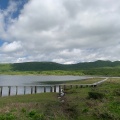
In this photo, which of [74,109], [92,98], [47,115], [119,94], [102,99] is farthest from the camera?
[119,94]

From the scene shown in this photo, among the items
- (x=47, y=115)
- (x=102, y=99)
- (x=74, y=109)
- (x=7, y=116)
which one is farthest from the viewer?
(x=102, y=99)

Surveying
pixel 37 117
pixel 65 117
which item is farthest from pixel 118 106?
pixel 37 117

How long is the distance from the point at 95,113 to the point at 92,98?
1062cm

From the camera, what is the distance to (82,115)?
Result: 25.5 meters

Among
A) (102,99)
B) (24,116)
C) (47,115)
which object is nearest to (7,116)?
(24,116)

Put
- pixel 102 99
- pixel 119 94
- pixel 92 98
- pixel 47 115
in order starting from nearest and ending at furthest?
1. pixel 47 115
2. pixel 102 99
3. pixel 92 98
4. pixel 119 94

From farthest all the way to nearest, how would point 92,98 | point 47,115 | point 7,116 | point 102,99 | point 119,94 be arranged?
point 119,94
point 92,98
point 102,99
point 47,115
point 7,116

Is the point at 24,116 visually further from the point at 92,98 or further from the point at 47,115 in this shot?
the point at 92,98

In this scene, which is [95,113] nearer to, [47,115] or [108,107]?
[108,107]

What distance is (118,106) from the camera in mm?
28141

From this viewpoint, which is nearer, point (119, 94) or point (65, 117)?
point (65, 117)

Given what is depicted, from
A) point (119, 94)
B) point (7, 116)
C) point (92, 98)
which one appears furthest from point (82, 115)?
point (119, 94)

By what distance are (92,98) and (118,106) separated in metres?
8.19

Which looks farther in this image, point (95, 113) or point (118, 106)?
point (118, 106)
